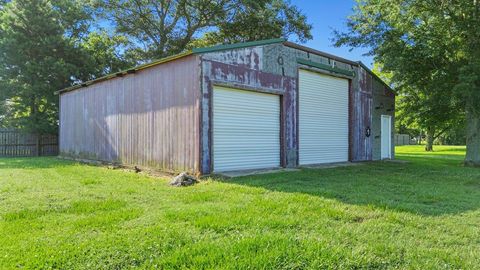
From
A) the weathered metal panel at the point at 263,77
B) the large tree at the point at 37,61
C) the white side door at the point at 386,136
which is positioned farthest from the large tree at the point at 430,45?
the large tree at the point at 37,61

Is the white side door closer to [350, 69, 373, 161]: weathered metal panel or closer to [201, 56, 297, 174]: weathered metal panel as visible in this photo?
[350, 69, 373, 161]: weathered metal panel

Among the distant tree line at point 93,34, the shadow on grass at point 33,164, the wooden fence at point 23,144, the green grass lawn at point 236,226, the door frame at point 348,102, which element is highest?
the distant tree line at point 93,34

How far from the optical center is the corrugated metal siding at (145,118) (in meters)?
8.25

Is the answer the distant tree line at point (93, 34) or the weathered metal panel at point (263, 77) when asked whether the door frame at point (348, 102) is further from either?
the distant tree line at point (93, 34)

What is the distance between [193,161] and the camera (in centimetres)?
811

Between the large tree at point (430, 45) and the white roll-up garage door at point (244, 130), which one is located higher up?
the large tree at point (430, 45)

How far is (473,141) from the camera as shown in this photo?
12555mm

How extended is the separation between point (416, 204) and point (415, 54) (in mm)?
9199

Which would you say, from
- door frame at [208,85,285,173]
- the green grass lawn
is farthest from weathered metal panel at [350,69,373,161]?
the green grass lawn

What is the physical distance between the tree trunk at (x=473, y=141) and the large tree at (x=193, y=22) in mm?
12452

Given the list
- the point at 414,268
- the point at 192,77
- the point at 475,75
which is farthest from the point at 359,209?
the point at 475,75

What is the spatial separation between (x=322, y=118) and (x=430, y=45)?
474cm

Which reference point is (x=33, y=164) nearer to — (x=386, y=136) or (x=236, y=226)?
(x=236, y=226)

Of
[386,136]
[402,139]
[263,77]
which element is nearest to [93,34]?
[263,77]
